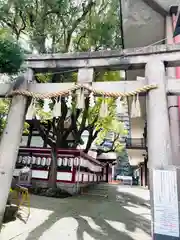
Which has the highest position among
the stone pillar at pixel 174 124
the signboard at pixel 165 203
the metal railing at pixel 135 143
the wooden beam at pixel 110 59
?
the wooden beam at pixel 110 59

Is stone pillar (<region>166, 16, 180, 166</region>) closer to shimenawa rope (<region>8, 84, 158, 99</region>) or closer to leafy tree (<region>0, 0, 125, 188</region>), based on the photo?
shimenawa rope (<region>8, 84, 158, 99</region>)

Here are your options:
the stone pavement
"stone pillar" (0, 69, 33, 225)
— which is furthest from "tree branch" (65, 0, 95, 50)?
the stone pavement

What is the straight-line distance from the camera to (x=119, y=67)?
5184 millimetres

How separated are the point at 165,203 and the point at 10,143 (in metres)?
3.76

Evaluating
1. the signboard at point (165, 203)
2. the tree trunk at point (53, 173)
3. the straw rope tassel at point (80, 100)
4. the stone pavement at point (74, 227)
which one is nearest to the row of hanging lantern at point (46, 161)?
the tree trunk at point (53, 173)

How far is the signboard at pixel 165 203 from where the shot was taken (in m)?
3.70

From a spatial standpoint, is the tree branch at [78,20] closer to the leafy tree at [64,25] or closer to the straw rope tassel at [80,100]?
the leafy tree at [64,25]

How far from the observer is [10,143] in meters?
4.84

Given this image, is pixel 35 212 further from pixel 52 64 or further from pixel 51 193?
pixel 52 64

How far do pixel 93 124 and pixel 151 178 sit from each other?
342 inches

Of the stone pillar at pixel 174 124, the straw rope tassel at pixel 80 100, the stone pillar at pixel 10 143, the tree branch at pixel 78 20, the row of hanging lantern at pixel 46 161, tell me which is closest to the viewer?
the stone pillar at pixel 10 143

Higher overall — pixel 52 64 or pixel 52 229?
pixel 52 64

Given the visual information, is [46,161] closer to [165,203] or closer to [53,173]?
[53,173]

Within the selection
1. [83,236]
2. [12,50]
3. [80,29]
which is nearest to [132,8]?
[80,29]
